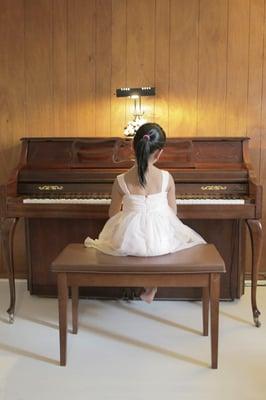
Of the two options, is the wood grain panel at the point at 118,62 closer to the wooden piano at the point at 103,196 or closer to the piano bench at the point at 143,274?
the wooden piano at the point at 103,196

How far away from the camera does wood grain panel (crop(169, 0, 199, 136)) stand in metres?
3.26

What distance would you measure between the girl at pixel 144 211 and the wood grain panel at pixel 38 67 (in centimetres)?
132

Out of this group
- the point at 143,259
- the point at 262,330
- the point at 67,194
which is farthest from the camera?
the point at 67,194

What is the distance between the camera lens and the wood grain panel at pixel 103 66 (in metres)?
3.29

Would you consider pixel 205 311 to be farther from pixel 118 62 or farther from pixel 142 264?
pixel 118 62

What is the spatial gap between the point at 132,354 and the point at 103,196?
935mm

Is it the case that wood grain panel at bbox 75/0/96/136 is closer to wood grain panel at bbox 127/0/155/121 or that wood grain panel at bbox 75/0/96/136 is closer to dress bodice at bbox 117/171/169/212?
wood grain panel at bbox 127/0/155/121

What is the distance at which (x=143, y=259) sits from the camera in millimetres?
2209

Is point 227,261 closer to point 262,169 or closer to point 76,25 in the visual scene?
point 262,169

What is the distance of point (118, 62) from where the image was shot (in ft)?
10.9

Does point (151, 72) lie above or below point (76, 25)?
below

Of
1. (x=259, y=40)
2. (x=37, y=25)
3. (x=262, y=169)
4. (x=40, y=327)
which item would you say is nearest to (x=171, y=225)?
(x=40, y=327)

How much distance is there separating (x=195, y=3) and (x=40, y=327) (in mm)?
2434

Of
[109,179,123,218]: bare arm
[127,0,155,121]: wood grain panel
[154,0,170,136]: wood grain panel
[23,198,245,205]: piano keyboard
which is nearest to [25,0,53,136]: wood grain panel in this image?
[127,0,155,121]: wood grain panel
